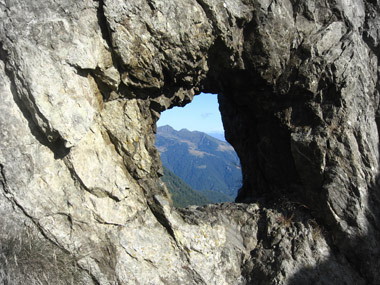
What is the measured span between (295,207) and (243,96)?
438cm

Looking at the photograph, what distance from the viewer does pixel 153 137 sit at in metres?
8.92

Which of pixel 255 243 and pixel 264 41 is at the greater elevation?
pixel 264 41

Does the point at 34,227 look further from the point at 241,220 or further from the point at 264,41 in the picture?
the point at 264,41

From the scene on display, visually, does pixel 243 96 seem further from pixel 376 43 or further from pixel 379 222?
pixel 379 222

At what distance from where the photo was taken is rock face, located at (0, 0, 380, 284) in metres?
6.64

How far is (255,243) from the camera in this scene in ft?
30.4

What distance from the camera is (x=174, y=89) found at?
30.5ft

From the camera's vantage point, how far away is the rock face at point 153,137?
6.64 m

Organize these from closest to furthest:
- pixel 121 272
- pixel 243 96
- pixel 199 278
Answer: pixel 121 272 → pixel 199 278 → pixel 243 96

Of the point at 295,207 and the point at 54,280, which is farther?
the point at 295,207

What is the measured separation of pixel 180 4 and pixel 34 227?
21.9 feet

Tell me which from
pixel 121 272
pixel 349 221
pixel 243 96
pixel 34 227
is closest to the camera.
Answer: pixel 34 227

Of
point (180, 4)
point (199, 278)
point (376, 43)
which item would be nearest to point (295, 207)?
point (199, 278)

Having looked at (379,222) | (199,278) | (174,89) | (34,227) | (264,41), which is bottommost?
(199,278)
